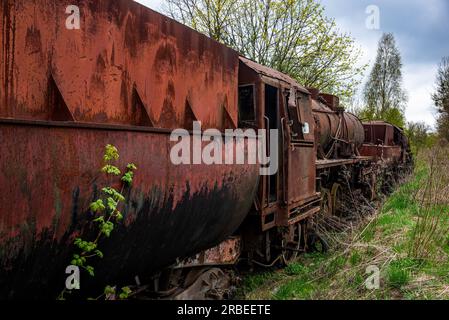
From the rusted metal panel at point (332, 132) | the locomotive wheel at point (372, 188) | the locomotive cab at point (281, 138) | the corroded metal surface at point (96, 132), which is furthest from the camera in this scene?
the locomotive wheel at point (372, 188)

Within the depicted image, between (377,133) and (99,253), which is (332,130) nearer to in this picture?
(377,133)

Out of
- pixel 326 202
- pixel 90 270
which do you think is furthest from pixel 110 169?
pixel 326 202

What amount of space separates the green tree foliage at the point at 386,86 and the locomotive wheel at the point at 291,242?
32.1m

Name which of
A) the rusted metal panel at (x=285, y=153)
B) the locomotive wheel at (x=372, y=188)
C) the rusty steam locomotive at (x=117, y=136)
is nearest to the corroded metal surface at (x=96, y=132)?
the rusty steam locomotive at (x=117, y=136)

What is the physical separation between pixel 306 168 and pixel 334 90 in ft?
50.3

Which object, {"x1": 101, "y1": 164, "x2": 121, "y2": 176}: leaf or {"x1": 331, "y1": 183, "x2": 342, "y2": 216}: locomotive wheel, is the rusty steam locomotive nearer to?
{"x1": 101, "y1": 164, "x2": 121, "y2": 176}: leaf

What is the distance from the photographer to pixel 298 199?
19.8ft

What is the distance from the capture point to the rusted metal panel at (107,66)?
2.23 metres

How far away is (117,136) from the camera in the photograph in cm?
269

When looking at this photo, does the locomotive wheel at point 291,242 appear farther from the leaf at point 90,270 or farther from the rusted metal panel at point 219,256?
the leaf at point 90,270

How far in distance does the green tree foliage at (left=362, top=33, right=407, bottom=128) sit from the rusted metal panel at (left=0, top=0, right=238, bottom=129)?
117ft

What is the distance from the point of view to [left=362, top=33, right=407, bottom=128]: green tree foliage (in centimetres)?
3803
